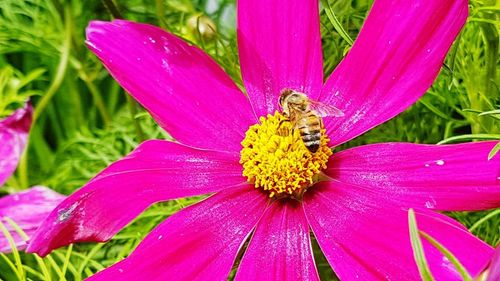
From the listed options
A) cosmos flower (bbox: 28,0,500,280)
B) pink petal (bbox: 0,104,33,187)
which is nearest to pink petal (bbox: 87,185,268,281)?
cosmos flower (bbox: 28,0,500,280)

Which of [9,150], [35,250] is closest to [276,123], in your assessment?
[35,250]

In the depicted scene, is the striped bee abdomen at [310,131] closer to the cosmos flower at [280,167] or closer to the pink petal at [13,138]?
the cosmos flower at [280,167]

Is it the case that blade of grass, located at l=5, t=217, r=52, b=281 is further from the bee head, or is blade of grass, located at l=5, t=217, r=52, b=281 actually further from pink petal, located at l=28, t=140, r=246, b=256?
the bee head

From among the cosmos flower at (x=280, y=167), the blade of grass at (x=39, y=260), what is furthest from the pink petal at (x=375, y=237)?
the blade of grass at (x=39, y=260)

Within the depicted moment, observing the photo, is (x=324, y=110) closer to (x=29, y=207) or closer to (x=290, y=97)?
(x=290, y=97)

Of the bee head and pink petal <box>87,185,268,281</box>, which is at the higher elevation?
the bee head

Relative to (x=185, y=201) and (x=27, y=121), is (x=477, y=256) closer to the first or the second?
(x=185, y=201)

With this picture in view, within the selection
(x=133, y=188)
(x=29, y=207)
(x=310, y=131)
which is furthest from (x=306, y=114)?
(x=29, y=207)
